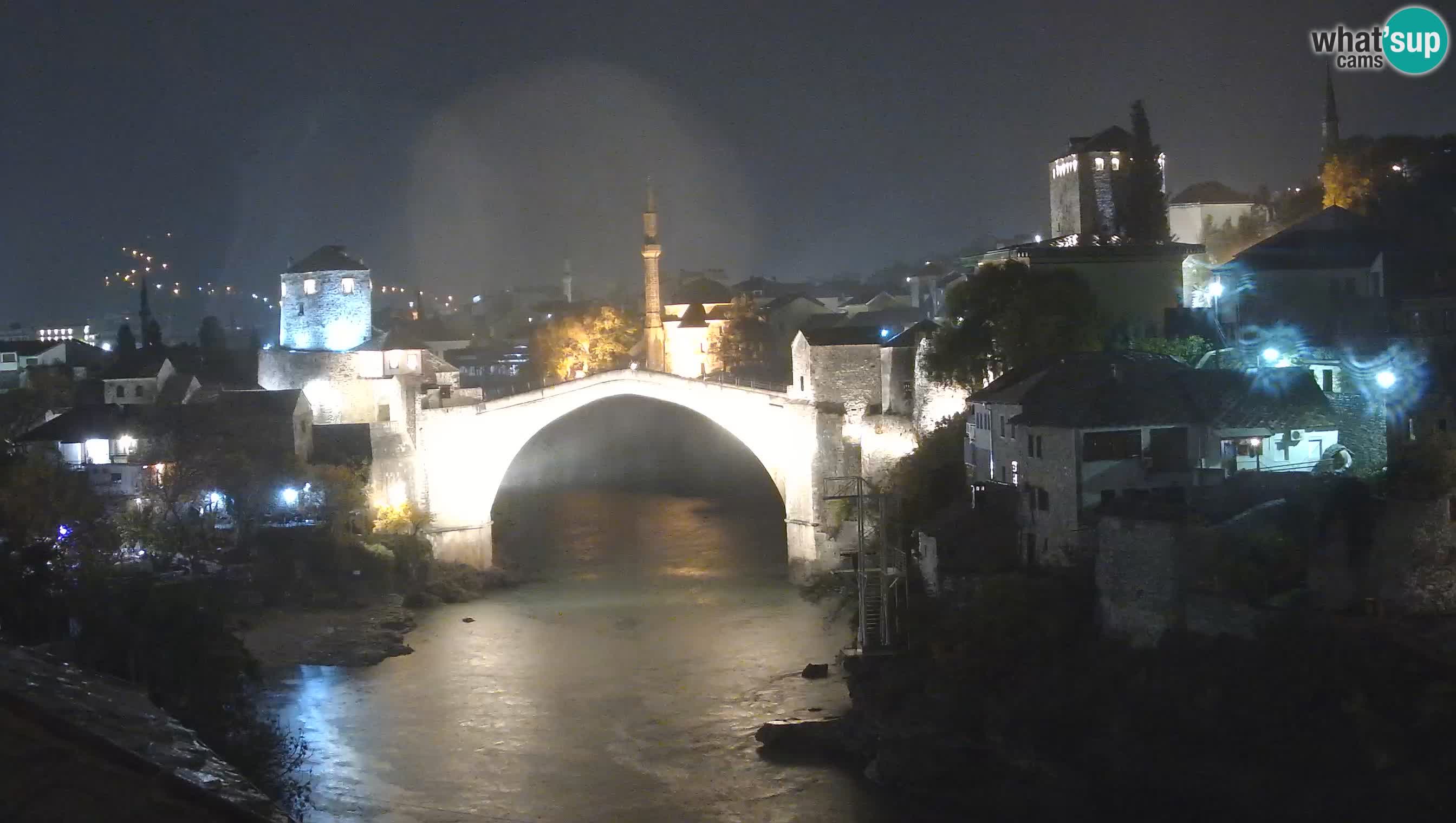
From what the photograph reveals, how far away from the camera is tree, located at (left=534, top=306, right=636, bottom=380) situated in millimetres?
31391

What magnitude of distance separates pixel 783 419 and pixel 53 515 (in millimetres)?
9178

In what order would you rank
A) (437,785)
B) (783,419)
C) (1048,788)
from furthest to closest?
(783,419) → (437,785) → (1048,788)

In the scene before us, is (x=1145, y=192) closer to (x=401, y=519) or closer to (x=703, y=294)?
(x=401, y=519)

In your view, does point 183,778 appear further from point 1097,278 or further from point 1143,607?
point 1097,278

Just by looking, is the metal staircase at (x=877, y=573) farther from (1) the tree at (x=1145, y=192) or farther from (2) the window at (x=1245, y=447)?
(1) the tree at (x=1145, y=192)

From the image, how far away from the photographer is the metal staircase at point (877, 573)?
14.9 meters

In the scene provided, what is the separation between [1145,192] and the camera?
1972 centimetres

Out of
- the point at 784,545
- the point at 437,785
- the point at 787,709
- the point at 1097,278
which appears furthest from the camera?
the point at 784,545

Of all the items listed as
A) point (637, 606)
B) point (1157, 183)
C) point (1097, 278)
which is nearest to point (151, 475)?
point (637, 606)

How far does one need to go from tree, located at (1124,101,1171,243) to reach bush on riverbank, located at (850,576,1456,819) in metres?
8.15

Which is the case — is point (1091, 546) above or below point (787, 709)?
above

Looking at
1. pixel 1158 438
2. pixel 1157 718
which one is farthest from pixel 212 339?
pixel 1157 718

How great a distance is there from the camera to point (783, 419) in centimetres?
2052

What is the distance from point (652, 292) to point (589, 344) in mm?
2795
